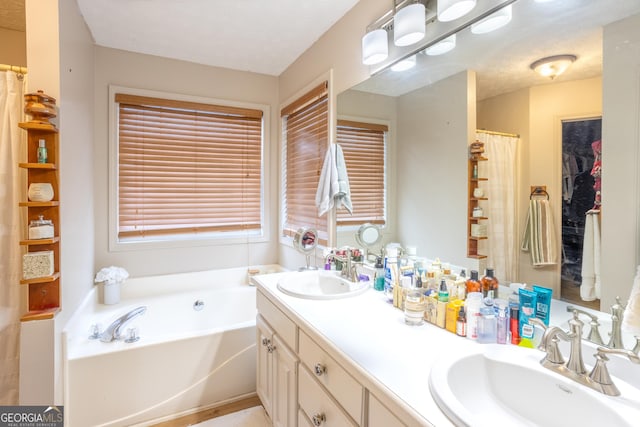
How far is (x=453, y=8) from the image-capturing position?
123cm

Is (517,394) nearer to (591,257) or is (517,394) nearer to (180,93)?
(591,257)

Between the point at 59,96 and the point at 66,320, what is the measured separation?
1.16 metres

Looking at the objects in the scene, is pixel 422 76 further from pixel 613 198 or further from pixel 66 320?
pixel 66 320

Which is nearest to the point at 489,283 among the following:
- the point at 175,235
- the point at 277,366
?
the point at 277,366

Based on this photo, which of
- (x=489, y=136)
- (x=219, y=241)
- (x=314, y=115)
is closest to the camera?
(x=489, y=136)

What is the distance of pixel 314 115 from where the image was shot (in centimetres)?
238

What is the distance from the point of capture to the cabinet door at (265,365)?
166 cm

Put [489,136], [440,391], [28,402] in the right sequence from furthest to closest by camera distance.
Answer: [28,402]
[489,136]
[440,391]

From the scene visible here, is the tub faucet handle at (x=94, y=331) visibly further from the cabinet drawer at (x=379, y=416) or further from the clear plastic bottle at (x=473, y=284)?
the clear plastic bottle at (x=473, y=284)

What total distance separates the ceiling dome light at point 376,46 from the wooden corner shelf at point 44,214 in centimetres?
156

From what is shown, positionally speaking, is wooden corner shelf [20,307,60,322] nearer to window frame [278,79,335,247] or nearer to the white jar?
the white jar

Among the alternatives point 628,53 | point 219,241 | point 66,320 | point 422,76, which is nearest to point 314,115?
point 422,76

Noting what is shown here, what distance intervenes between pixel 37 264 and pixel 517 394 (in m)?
1.90

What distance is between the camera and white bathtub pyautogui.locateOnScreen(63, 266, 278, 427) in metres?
1.73
